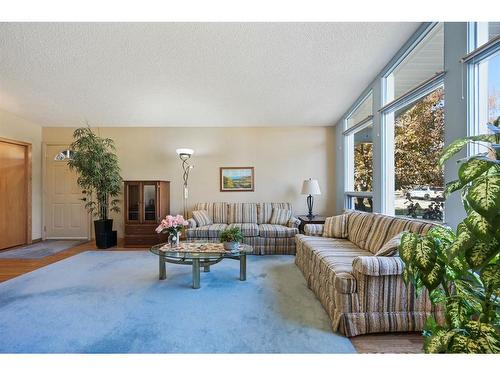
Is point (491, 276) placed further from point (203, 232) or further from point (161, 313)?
point (203, 232)

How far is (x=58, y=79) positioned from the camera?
3.42 m

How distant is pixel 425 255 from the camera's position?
1.00m

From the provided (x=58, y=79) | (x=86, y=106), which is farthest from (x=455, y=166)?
(x=86, y=106)

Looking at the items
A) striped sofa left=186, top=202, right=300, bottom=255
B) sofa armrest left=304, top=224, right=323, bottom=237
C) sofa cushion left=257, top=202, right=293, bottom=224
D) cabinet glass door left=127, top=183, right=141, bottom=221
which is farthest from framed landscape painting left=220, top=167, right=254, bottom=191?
sofa armrest left=304, top=224, right=323, bottom=237

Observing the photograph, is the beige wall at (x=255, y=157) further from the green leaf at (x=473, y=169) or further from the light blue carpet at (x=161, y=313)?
the green leaf at (x=473, y=169)

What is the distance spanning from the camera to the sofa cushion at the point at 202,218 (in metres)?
4.57

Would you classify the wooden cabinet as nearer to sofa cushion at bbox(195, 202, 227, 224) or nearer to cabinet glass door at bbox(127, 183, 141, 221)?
cabinet glass door at bbox(127, 183, 141, 221)

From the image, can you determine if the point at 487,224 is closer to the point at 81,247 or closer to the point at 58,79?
the point at 58,79

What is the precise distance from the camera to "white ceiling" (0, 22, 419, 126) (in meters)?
2.47

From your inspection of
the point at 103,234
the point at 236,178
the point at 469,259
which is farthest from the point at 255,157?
the point at 469,259

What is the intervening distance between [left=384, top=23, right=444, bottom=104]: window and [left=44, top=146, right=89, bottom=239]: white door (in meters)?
6.28

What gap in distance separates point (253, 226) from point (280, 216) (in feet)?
2.29

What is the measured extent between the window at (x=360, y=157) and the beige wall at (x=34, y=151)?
643 cm

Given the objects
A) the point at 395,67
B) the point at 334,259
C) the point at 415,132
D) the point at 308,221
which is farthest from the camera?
the point at 308,221
